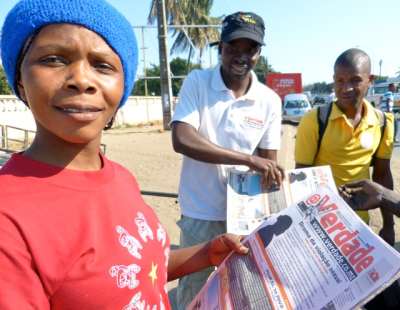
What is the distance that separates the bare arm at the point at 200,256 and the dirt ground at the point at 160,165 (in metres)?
2.72

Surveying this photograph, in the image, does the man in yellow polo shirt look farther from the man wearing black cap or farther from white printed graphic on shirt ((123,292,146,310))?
white printed graphic on shirt ((123,292,146,310))

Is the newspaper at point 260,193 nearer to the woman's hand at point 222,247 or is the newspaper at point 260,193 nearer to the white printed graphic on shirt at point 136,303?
the woman's hand at point 222,247

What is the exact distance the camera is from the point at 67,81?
2.67ft

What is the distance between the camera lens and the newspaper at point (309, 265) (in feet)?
2.84

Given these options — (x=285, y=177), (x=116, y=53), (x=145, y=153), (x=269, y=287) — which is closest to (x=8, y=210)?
(x=116, y=53)

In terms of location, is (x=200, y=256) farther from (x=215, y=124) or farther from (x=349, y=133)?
(x=349, y=133)

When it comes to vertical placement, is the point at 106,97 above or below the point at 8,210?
above

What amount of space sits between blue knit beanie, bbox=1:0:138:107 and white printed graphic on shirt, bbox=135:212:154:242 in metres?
0.38

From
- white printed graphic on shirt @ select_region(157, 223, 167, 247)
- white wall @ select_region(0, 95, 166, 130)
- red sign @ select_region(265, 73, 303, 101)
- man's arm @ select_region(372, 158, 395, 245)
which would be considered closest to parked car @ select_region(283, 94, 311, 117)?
red sign @ select_region(265, 73, 303, 101)

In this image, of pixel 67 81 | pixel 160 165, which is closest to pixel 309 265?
pixel 67 81

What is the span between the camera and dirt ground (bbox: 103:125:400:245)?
484cm

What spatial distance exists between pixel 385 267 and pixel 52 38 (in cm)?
84

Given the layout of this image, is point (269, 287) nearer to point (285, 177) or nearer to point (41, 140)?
point (41, 140)

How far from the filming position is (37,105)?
2.69 feet
